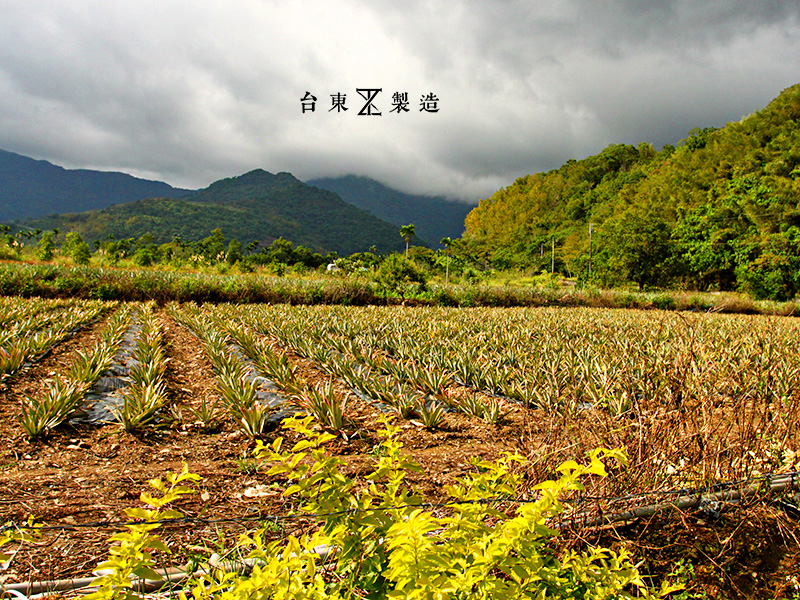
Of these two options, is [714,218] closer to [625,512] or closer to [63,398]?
[625,512]

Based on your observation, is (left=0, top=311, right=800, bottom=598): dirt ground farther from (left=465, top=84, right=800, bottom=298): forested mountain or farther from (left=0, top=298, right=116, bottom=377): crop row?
(left=465, top=84, right=800, bottom=298): forested mountain

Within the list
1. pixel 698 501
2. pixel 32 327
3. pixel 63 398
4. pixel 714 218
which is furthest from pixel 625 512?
pixel 714 218

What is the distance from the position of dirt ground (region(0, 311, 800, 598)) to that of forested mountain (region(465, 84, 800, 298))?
85.3 ft

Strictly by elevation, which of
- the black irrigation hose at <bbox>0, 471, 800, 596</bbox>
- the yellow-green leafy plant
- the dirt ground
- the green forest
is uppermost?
the green forest

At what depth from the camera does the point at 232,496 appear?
2.02 m

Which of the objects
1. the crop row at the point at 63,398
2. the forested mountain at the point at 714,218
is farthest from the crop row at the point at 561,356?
the forested mountain at the point at 714,218

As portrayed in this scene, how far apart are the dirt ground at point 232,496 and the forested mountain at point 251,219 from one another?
35.0 meters

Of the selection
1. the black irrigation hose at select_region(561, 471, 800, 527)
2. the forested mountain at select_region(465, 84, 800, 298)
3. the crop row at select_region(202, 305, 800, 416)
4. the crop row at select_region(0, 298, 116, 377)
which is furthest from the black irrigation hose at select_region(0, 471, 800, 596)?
the forested mountain at select_region(465, 84, 800, 298)

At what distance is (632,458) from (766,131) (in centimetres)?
4132

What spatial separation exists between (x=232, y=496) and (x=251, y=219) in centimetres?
11920

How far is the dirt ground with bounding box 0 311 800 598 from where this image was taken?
1500 mm

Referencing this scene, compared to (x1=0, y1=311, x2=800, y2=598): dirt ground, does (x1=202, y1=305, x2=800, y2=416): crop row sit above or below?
above

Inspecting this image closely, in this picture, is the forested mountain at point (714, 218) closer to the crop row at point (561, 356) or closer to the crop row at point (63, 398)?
the crop row at point (561, 356)

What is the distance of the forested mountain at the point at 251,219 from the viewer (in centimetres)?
7450
